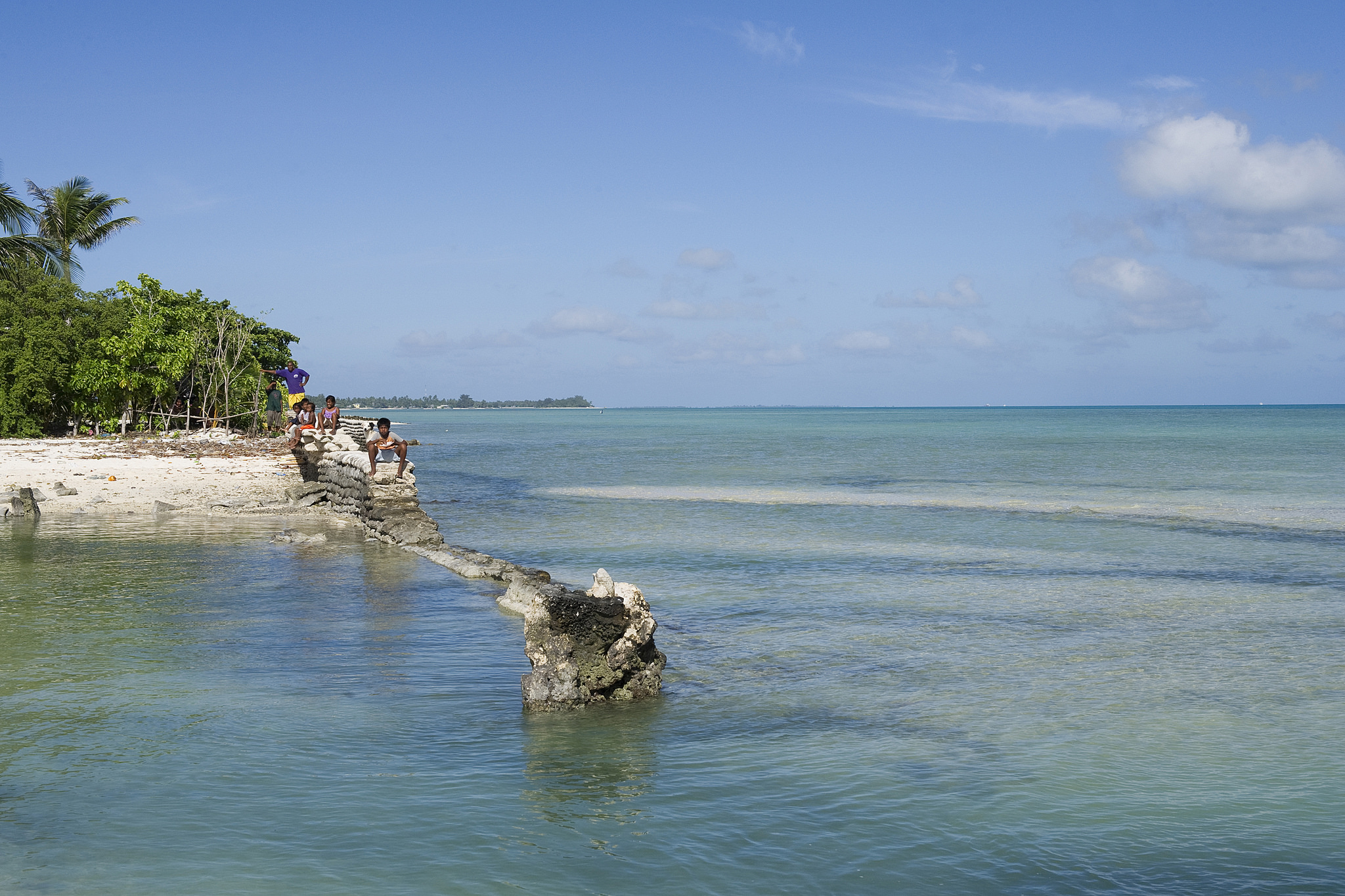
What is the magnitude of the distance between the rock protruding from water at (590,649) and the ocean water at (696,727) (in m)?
0.21

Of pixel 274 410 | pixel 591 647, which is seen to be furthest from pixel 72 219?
pixel 591 647

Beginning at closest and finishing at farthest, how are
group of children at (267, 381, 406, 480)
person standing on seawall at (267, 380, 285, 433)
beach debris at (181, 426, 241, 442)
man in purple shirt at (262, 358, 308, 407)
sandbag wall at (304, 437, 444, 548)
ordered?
sandbag wall at (304, 437, 444, 548), group of children at (267, 381, 406, 480), man in purple shirt at (262, 358, 308, 407), person standing on seawall at (267, 380, 285, 433), beach debris at (181, 426, 241, 442)

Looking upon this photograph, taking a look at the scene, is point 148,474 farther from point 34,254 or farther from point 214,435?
point 34,254

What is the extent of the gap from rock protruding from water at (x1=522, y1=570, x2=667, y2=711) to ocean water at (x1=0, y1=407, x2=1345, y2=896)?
0.21 meters

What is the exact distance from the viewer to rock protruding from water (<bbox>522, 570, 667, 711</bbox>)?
774 centimetres

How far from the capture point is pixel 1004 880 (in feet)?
16.9

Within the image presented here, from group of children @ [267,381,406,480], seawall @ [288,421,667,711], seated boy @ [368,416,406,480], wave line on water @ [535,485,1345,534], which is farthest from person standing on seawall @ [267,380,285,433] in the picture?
seawall @ [288,421,667,711]

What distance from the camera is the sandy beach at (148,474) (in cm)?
Answer: 2041

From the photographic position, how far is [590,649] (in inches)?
314

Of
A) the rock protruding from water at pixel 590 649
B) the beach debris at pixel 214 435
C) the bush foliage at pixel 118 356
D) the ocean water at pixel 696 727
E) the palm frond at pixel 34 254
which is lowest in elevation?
the ocean water at pixel 696 727

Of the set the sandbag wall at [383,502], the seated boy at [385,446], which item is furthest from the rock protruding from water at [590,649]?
the seated boy at [385,446]

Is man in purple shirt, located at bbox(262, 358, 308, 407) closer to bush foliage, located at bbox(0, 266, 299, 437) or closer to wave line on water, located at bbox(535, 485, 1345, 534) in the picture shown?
wave line on water, located at bbox(535, 485, 1345, 534)

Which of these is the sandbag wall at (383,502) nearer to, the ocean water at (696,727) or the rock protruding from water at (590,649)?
the ocean water at (696,727)

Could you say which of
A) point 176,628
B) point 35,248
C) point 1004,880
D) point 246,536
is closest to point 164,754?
point 176,628
